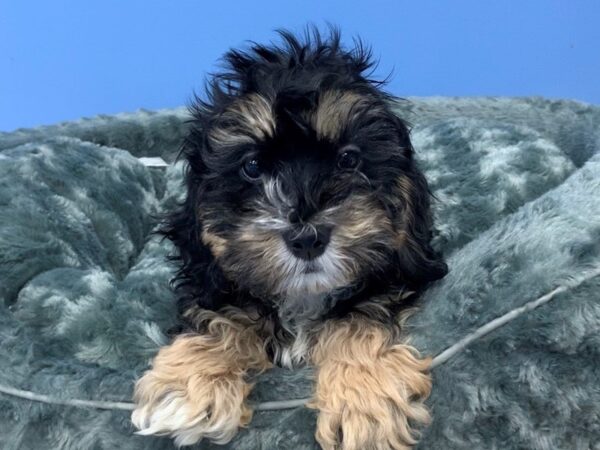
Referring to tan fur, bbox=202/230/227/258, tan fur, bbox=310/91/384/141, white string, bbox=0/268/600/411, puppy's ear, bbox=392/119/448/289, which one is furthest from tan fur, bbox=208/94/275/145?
white string, bbox=0/268/600/411

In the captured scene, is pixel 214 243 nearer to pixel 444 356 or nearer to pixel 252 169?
pixel 252 169

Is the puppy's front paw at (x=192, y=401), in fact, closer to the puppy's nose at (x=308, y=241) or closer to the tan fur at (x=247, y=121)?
the puppy's nose at (x=308, y=241)

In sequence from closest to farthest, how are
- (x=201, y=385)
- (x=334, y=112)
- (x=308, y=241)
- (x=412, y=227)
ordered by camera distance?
1. (x=308, y=241)
2. (x=201, y=385)
3. (x=334, y=112)
4. (x=412, y=227)

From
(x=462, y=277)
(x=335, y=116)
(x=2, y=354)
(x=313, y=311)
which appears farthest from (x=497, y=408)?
(x=2, y=354)

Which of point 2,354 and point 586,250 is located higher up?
point 586,250

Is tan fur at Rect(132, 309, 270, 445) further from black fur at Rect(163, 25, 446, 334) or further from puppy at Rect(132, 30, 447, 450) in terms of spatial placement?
black fur at Rect(163, 25, 446, 334)

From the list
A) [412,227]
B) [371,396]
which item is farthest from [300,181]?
[371,396]

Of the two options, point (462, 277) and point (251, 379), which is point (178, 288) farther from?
point (462, 277)

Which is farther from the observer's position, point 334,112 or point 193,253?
point 193,253
